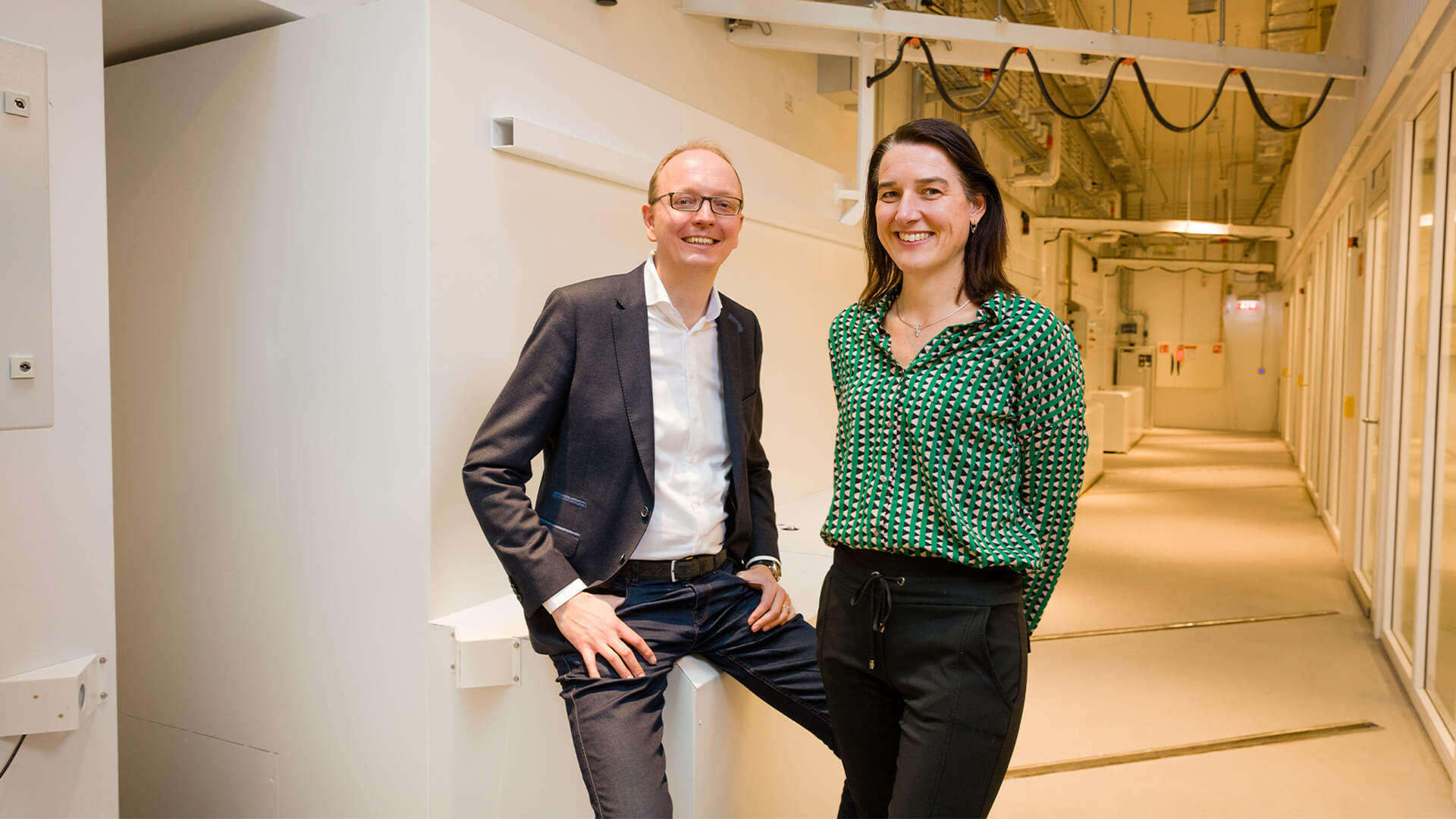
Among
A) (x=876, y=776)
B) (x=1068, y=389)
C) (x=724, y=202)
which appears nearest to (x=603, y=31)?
(x=724, y=202)

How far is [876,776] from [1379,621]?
448 centimetres

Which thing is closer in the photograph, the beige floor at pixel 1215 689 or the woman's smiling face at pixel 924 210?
the woman's smiling face at pixel 924 210

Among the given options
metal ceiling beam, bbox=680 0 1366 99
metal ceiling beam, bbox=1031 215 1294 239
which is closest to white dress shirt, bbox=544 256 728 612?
metal ceiling beam, bbox=680 0 1366 99

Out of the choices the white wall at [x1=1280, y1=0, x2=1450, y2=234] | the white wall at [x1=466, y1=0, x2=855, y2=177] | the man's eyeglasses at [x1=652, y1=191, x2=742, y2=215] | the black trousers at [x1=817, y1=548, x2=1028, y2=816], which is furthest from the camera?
the white wall at [x1=1280, y1=0, x2=1450, y2=234]

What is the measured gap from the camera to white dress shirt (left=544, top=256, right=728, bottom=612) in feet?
6.48

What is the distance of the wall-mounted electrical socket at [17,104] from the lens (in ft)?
5.63

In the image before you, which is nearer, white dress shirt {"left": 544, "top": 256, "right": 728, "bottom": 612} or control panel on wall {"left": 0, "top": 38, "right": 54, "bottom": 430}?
control panel on wall {"left": 0, "top": 38, "right": 54, "bottom": 430}

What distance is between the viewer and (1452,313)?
3348mm

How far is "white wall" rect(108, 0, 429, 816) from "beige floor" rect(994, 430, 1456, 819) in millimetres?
1958

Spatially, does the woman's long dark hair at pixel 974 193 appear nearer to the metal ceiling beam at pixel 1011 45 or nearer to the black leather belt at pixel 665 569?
the black leather belt at pixel 665 569

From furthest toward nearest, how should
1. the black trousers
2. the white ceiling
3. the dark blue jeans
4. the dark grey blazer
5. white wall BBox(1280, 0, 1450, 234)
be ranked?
white wall BBox(1280, 0, 1450, 234), the white ceiling, the dark grey blazer, the dark blue jeans, the black trousers

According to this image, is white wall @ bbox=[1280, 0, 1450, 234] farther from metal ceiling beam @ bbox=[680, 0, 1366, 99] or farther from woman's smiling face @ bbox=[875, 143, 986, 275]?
woman's smiling face @ bbox=[875, 143, 986, 275]

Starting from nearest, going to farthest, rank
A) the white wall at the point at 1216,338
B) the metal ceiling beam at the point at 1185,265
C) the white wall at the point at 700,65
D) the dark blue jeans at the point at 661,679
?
the dark blue jeans at the point at 661,679, the white wall at the point at 700,65, the metal ceiling beam at the point at 1185,265, the white wall at the point at 1216,338

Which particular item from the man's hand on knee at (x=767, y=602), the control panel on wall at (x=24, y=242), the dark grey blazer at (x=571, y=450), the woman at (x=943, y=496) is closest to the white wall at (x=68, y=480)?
the control panel on wall at (x=24, y=242)
